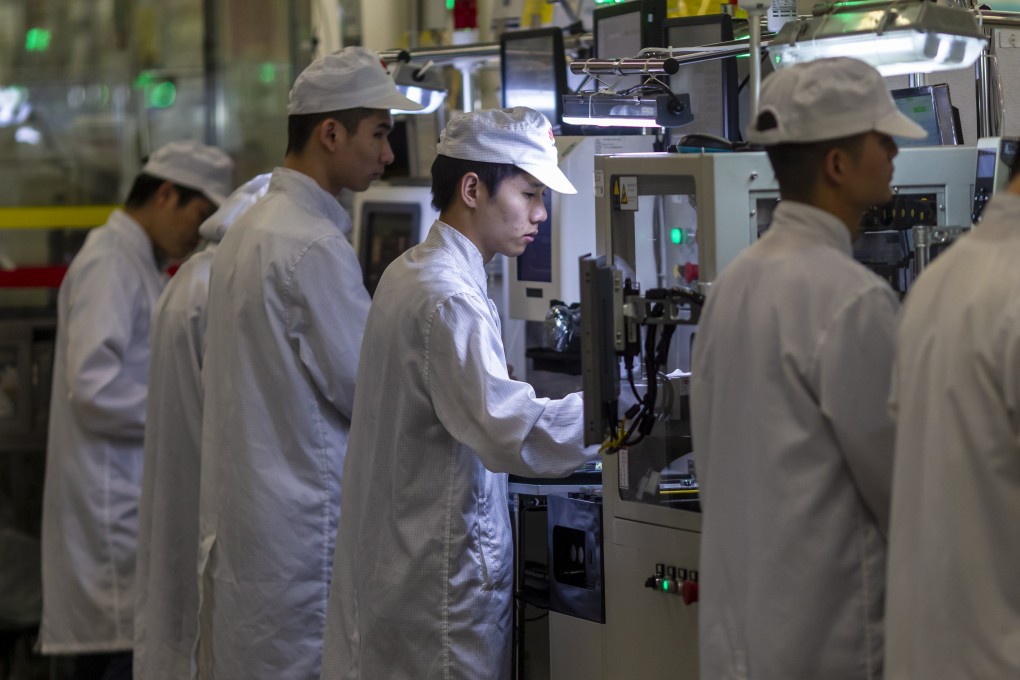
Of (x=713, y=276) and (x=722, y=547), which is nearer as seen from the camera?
(x=722, y=547)

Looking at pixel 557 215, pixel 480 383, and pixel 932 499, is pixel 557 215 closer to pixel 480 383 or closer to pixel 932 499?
pixel 480 383

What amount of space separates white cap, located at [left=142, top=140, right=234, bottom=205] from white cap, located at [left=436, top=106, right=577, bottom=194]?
1629mm

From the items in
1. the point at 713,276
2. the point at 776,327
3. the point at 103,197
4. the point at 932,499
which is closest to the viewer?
the point at 932,499

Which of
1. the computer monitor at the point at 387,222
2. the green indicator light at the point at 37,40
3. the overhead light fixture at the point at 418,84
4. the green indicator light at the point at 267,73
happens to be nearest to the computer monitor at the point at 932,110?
the overhead light fixture at the point at 418,84

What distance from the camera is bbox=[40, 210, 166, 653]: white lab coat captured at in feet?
12.7

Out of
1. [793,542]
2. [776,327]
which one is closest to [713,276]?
[776,327]

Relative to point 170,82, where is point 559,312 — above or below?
below

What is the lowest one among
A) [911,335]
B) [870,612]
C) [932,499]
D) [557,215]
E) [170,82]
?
[870,612]

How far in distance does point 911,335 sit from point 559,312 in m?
1.29

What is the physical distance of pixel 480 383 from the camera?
2.42 m

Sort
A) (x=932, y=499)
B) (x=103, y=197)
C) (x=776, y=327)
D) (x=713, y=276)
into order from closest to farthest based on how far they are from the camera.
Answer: (x=932, y=499) < (x=776, y=327) < (x=713, y=276) < (x=103, y=197)

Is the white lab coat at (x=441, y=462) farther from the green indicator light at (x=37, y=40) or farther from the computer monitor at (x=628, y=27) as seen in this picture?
the green indicator light at (x=37, y=40)

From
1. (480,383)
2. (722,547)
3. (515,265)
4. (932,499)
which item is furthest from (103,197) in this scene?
(932,499)

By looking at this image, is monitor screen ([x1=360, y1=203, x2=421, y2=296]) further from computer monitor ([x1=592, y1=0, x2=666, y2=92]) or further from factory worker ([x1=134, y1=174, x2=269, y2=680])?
computer monitor ([x1=592, y1=0, x2=666, y2=92])
